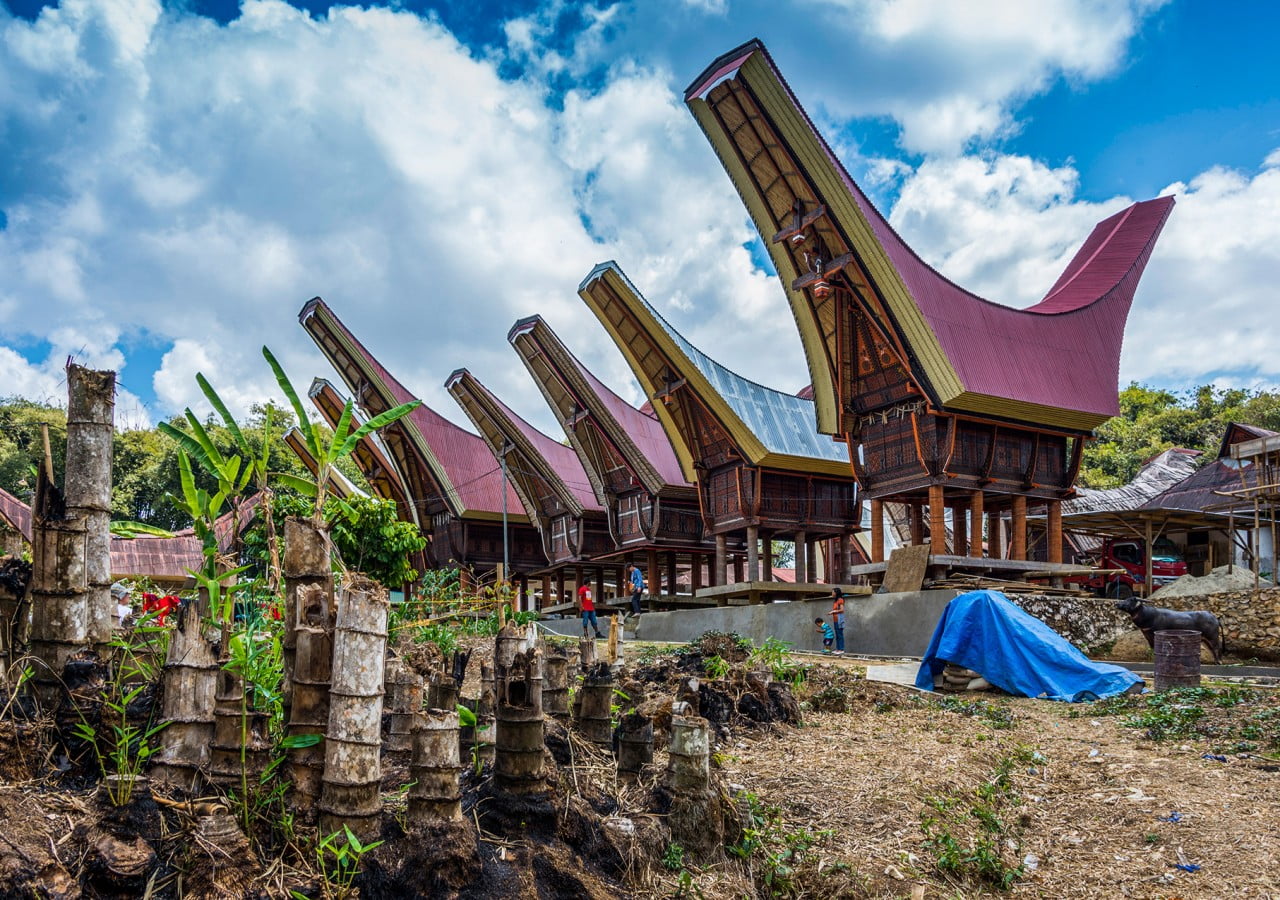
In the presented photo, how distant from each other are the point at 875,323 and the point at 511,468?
13.5 m

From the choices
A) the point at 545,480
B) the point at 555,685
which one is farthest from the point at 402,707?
the point at 545,480

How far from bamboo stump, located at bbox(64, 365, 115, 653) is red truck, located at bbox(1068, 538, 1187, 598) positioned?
847 inches

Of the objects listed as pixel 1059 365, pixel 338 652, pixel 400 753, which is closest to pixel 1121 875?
pixel 400 753

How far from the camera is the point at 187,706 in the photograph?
259 cm

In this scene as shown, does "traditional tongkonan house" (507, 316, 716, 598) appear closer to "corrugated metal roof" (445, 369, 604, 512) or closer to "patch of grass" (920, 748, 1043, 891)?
"corrugated metal roof" (445, 369, 604, 512)

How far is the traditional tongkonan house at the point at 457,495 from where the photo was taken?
93.1 feet

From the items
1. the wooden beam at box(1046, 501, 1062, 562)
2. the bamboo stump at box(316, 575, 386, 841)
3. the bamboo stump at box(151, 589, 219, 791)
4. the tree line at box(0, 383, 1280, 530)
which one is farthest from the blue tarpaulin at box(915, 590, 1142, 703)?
the tree line at box(0, 383, 1280, 530)

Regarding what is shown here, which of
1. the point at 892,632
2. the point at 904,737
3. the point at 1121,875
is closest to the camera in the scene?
the point at 1121,875

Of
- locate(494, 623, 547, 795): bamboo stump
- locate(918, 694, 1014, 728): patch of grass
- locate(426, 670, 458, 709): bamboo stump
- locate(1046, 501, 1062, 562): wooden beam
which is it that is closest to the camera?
locate(494, 623, 547, 795): bamboo stump

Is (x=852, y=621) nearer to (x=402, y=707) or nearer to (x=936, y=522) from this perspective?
(x=936, y=522)

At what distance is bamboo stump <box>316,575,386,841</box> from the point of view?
2514mm

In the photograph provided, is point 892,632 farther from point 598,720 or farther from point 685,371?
point 598,720

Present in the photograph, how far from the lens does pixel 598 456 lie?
2419 centimetres

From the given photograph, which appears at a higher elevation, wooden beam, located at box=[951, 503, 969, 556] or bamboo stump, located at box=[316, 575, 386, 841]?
wooden beam, located at box=[951, 503, 969, 556]
